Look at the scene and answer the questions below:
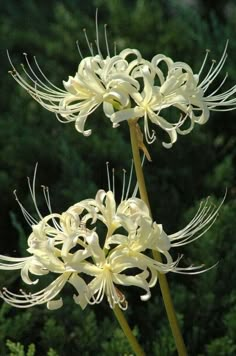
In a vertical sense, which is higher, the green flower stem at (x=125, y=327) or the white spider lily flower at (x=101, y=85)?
the white spider lily flower at (x=101, y=85)

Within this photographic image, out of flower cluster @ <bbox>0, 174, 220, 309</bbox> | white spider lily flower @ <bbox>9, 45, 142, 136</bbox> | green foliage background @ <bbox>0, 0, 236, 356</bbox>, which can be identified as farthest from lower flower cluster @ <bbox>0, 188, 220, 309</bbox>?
green foliage background @ <bbox>0, 0, 236, 356</bbox>

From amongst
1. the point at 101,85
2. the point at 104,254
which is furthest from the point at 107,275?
the point at 101,85

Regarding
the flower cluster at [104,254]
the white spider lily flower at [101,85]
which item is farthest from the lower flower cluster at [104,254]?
the white spider lily flower at [101,85]

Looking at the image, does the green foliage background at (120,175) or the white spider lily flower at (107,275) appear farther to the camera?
the green foliage background at (120,175)

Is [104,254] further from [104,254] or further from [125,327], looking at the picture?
[125,327]

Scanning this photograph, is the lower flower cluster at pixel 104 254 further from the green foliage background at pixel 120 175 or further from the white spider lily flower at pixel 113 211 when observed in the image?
the green foliage background at pixel 120 175

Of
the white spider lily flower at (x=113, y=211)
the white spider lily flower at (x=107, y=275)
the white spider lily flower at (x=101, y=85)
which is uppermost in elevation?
the white spider lily flower at (x=101, y=85)

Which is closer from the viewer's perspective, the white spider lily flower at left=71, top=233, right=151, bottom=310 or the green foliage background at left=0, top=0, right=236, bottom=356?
the white spider lily flower at left=71, top=233, right=151, bottom=310

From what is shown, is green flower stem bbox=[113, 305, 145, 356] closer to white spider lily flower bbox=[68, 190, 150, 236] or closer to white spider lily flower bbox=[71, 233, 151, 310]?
white spider lily flower bbox=[71, 233, 151, 310]

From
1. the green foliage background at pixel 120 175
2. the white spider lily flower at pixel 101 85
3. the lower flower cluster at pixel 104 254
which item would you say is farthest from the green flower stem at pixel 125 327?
the green foliage background at pixel 120 175
